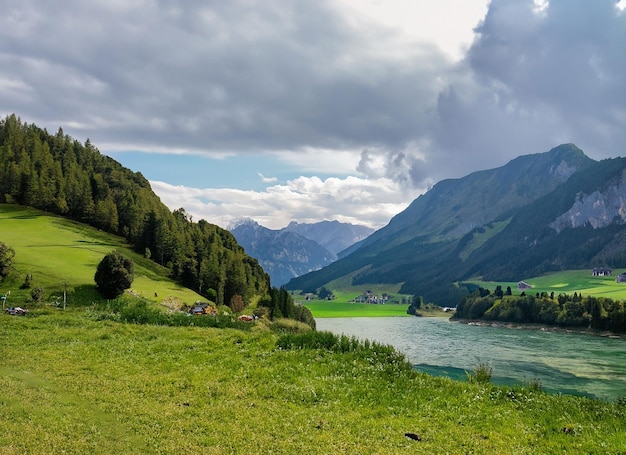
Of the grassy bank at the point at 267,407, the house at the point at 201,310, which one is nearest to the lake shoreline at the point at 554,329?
the house at the point at 201,310

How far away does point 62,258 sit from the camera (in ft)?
314

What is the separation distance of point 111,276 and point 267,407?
66.6 metres

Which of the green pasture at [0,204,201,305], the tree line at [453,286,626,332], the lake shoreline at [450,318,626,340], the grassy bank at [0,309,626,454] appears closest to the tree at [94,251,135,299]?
the green pasture at [0,204,201,305]

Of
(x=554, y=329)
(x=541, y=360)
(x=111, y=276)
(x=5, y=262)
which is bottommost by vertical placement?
(x=554, y=329)

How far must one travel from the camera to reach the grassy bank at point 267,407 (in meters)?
14.8

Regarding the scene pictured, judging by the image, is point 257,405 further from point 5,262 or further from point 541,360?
point 541,360

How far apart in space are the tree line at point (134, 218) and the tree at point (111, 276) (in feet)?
150

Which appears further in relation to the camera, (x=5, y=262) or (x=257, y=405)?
(x=5, y=262)

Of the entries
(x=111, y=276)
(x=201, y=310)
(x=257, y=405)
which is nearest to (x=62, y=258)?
(x=111, y=276)

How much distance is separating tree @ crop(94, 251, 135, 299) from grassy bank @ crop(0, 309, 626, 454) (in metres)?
50.2

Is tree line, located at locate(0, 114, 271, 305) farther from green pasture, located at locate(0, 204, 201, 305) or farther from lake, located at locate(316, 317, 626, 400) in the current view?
lake, located at locate(316, 317, 626, 400)

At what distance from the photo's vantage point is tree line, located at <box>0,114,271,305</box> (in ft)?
431

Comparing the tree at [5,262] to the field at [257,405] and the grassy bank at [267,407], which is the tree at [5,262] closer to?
the field at [257,405]

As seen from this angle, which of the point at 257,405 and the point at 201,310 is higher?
the point at 257,405
